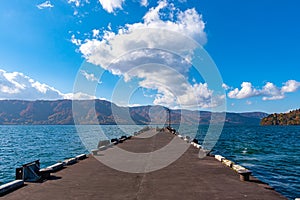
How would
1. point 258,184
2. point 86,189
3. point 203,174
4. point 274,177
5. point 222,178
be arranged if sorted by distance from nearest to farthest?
point 86,189, point 258,184, point 222,178, point 203,174, point 274,177

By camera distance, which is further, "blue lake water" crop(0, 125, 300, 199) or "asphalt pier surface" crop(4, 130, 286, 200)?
"blue lake water" crop(0, 125, 300, 199)

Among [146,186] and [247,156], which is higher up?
[146,186]

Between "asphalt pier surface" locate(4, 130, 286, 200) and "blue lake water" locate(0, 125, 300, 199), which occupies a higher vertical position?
"asphalt pier surface" locate(4, 130, 286, 200)

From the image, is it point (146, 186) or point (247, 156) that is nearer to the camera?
point (146, 186)

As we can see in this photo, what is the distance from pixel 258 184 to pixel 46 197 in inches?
328

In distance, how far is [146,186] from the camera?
1082cm

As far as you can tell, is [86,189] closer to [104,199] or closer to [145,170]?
[104,199]

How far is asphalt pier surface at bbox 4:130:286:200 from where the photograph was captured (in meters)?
9.45

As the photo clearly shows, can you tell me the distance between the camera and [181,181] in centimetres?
1192

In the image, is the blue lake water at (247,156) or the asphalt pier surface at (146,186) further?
the blue lake water at (247,156)

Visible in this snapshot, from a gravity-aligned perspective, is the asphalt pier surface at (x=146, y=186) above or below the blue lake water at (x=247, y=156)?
above

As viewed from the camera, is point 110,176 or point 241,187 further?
point 110,176

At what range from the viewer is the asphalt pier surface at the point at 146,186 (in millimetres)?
9445

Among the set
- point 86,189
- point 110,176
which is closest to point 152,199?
point 86,189
